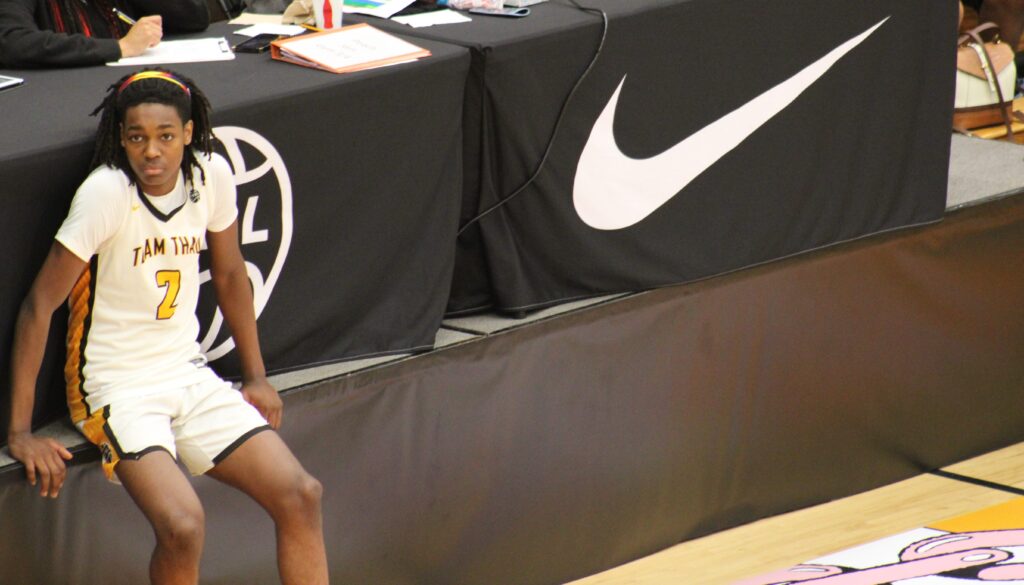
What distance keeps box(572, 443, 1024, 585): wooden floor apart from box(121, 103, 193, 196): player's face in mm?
1621

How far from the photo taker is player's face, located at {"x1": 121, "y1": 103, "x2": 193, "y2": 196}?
103 inches

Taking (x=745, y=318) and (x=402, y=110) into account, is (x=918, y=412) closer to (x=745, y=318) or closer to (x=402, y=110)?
(x=745, y=318)

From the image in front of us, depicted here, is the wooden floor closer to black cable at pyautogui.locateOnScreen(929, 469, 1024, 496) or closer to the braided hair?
black cable at pyautogui.locateOnScreen(929, 469, 1024, 496)

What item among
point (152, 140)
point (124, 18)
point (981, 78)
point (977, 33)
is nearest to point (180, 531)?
point (152, 140)

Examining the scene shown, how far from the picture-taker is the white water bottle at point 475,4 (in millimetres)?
3561

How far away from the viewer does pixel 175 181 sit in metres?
2.71

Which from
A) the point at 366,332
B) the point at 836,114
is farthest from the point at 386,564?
the point at 836,114

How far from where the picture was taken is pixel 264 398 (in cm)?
295

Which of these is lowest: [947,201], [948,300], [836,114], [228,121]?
[948,300]

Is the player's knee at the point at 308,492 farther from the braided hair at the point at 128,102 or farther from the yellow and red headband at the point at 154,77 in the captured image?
the yellow and red headband at the point at 154,77

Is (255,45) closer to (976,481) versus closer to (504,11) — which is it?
(504,11)

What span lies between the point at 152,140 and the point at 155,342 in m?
0.39

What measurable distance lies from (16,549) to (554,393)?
1330 mm

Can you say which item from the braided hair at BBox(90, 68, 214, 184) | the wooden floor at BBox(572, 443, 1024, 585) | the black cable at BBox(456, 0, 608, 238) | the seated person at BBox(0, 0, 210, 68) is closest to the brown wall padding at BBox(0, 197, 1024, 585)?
the wooden floor at BBox(572, 443, 1024, 585)
